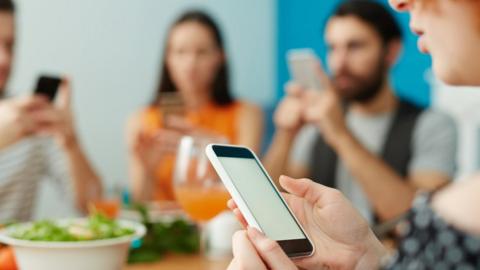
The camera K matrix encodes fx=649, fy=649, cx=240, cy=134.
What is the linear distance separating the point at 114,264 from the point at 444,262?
61 centimetres

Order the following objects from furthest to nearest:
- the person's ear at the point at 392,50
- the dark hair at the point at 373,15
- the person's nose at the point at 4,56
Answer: the person's ear at the point at 392,50, the dark hair at the point at 373,15, the person's nose at the point at 4,56

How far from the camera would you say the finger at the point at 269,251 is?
2.29 ft

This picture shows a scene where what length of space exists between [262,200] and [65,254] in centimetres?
32

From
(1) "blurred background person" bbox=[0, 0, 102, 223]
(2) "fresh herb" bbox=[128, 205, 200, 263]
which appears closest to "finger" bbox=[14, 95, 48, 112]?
(1) "blurred background person" bbox=[0, 0, 102, 223]

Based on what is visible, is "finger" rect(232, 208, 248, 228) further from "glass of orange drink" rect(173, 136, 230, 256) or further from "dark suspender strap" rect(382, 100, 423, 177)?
"dark suspender strap" rect(382, 100, 423, 177)

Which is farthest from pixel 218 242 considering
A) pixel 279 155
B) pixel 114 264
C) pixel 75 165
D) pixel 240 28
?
pixel 240 28

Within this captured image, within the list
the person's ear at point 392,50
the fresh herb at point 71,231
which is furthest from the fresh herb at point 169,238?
the person's ear at point 392,50

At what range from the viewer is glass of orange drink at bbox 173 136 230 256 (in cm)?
124

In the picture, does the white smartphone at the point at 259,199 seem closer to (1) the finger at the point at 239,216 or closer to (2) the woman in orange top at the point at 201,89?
(1) the finger at the point at 239,216

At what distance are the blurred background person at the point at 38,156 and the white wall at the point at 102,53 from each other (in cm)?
124

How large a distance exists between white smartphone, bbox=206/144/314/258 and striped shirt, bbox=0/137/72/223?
129cm

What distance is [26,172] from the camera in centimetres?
202

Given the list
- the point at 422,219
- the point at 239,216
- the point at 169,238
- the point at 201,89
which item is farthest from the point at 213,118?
the point at 422,219

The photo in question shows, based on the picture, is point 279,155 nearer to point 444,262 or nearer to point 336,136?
point 336,136
